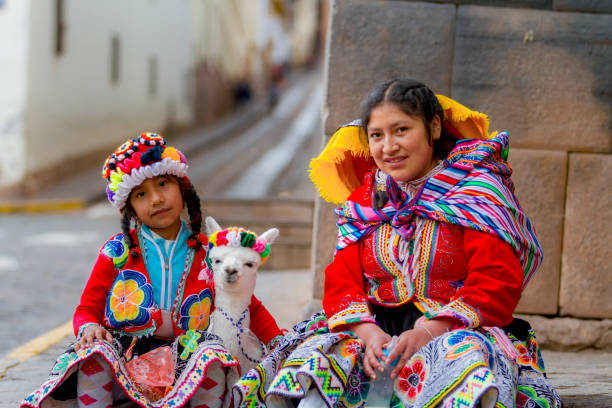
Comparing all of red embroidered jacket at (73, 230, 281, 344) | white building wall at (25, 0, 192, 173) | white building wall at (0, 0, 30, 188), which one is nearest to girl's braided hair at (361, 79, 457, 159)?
red embroidered jacket at (73, 230, 281, 344)

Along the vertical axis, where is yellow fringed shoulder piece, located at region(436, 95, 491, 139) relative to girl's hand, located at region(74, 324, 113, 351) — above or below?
A: above

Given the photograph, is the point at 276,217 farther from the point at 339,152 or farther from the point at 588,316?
the point at 339,152

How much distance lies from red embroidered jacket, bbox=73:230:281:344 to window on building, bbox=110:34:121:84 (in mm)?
17903

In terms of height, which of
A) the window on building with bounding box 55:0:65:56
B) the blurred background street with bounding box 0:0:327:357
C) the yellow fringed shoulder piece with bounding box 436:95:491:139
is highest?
the window on building with bounding box 55:0:65:56

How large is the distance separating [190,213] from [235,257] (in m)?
0.38

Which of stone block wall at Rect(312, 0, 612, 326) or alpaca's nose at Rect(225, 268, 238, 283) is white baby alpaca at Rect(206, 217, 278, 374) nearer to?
alpaca's nose at Rect(225, 268, 238, 283)

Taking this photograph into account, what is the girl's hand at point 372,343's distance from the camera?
249cm

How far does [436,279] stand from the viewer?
273 cm

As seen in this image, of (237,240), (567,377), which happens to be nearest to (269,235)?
(237,240)

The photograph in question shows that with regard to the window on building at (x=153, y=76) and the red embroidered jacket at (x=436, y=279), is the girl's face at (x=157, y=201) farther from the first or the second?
the window on building at (x=153, y=76)

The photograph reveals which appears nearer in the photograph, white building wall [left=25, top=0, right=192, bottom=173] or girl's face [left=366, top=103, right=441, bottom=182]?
girl's face [left=366, top=103, right=441, bottom=182]

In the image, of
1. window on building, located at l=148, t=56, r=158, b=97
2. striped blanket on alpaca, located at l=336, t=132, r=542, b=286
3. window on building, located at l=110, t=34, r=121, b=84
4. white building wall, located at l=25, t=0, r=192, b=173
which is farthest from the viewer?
window on building, located at l=148, t=56, r=158, b=97

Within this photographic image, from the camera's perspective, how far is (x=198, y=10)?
29.5 metres

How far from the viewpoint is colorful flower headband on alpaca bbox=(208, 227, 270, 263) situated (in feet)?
9.55
